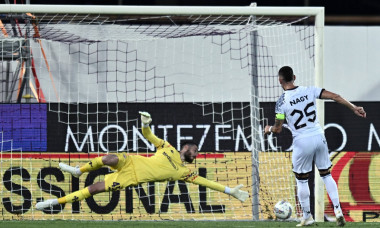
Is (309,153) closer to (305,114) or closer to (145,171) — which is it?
(305,114)

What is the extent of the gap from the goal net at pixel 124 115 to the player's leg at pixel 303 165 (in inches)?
70.7

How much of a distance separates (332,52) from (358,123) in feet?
7.93

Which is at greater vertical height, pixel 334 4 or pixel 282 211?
pixel 334 4

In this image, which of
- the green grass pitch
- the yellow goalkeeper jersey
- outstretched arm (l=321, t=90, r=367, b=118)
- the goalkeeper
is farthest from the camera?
the yellow goalkeeper jersey

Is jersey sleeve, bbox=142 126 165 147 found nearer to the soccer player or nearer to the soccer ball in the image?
the soccer player

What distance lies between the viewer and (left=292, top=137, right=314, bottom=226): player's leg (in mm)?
10969

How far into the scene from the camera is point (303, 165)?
11.1 m

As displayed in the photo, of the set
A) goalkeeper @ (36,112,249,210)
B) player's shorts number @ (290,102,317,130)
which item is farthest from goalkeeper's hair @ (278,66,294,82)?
goalkeeper @ (36,112,249,210)

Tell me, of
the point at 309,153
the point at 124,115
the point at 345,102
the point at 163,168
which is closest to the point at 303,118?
the point at 309,153

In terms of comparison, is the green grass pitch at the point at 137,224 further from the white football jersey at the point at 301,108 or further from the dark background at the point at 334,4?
the dark background at the point at 334,4

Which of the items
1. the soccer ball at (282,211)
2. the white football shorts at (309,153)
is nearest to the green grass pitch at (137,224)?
the soccer ball at (282,211)

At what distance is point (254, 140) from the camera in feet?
43.6

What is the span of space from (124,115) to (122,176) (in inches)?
94.8

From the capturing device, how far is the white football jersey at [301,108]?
1098cm
